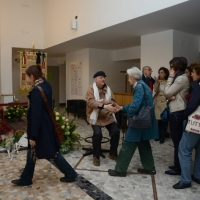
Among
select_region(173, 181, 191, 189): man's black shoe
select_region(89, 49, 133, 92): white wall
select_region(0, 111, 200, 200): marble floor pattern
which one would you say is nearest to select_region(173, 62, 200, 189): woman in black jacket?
select_region(173, 181, 191, 189): man's black shoe

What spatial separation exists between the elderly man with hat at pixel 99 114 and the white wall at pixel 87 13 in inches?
62.5

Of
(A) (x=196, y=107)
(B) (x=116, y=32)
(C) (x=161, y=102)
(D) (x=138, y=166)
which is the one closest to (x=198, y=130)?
(A) (x=196, y=107)

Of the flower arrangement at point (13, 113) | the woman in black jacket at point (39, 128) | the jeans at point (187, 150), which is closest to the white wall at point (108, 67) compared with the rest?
the flower arrangement at point (13, 113)

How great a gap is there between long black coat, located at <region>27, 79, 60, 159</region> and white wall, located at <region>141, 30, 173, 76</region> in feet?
11.3

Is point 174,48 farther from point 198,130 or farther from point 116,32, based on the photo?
point 198,130

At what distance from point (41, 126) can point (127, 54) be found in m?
5.94

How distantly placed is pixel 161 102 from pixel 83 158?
1.93 meters

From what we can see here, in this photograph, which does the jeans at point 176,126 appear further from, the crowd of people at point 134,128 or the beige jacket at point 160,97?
the beige jacket at point 160,97

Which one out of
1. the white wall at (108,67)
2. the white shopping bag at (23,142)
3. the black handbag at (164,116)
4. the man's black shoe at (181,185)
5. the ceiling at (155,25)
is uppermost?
the ceiling at (155,25)

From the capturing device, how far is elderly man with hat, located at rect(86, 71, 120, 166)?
10.7 ft

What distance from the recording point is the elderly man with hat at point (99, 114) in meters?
3.26

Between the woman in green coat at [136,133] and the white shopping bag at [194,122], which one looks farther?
the woman in green coat at [136,133]

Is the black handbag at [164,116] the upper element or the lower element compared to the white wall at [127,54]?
lower

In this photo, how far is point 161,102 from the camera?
14.7ft
